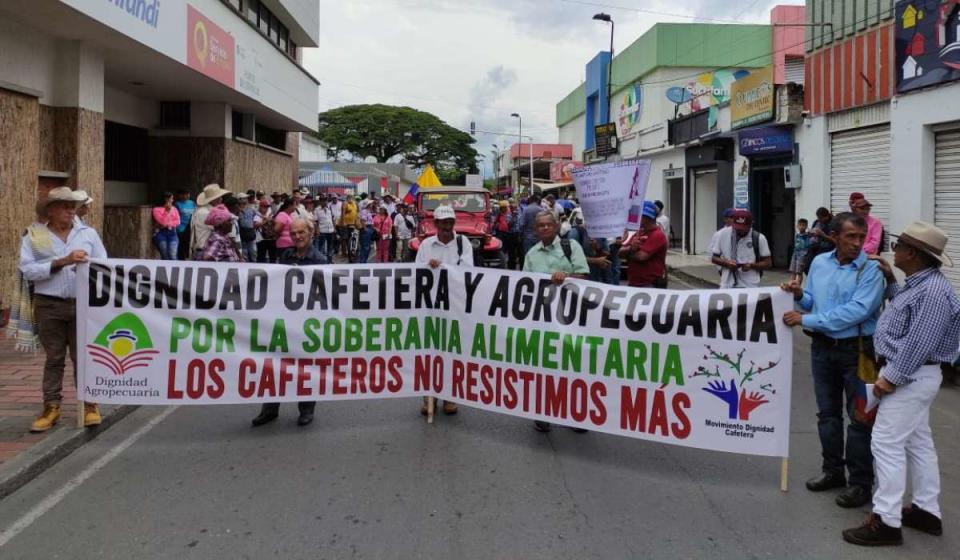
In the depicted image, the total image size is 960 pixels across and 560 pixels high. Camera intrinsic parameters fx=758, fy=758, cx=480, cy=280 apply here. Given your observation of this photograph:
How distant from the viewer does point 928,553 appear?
3965 millimetres

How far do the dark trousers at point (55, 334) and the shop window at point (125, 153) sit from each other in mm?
12640

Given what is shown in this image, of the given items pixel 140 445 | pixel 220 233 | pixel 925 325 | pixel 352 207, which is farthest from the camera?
pixel 352 207

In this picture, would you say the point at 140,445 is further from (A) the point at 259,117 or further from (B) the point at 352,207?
(A) the point at 259,117

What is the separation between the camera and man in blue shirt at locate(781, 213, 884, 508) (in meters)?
4.45

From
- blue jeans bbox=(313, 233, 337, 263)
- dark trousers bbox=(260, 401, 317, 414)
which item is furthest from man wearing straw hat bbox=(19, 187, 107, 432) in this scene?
blue jeans bbox=(313, 233, 337, 263)

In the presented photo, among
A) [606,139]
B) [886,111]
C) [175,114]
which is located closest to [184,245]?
[175,114]

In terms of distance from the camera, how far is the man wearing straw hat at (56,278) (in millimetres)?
5676

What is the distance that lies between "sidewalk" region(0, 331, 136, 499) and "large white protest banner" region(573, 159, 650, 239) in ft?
15.5

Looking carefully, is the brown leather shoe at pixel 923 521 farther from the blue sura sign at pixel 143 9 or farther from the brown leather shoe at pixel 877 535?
the blue sura sign at pixel 143 9

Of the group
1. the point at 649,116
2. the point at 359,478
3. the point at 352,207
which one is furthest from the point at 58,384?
the point at 649,116

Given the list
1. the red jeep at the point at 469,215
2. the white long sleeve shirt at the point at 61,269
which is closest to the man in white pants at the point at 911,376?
the white long sleeve shirt at the point at 61,269

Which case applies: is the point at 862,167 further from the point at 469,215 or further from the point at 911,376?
the point at 911,376

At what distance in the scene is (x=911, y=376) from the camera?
399 centimetres

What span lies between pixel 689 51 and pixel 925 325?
118 feet
